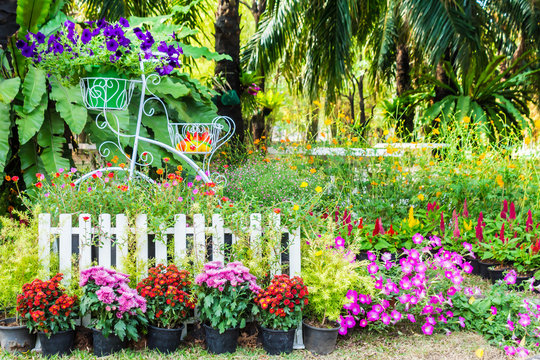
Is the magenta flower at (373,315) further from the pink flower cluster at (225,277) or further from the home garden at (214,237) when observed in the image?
the pink flower cluster at (225,277)

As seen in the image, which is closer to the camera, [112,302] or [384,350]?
[112,302]

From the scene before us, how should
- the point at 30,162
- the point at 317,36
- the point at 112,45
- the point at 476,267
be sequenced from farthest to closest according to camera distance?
the point at 317,36, the point at 30,162, the point at 476,267, the point at 112,45

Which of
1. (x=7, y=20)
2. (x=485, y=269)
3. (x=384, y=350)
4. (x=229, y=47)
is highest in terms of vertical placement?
(x=229, y=47)

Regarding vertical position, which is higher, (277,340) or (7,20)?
(7,20)

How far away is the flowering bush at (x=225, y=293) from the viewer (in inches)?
94.3

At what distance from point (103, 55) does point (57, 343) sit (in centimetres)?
191

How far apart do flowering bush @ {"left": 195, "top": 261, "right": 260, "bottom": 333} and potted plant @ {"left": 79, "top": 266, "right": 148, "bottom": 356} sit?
1.02 feet

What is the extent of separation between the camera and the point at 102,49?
3.32 meters

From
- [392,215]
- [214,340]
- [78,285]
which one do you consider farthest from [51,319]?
[392,215]

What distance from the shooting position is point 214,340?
2453mm

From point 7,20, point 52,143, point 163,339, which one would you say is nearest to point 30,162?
point 52,143

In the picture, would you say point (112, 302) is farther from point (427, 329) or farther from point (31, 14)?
point (31, 14)

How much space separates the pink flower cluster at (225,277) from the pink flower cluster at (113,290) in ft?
1.06

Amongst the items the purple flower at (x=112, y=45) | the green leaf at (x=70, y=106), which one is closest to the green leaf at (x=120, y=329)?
the green leaf at (x=70, y=106)
